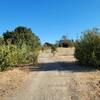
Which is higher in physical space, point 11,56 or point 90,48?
point 90,48

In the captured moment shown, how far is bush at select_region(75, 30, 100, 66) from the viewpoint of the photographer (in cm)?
2462

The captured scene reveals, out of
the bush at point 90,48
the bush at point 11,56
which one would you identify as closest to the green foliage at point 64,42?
the bush at point 11,56

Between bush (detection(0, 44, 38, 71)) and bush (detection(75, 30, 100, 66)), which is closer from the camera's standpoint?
bush (detection(0, 44, 38, 71))

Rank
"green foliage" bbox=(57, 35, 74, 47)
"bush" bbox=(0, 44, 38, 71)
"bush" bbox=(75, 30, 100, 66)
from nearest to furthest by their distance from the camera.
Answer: "bush" bbox=(0, 44, 38, 71) → "bush" bbox=(75, 30, 100, 66) → "green foliage" bbox=(57, 35, 74, 47)

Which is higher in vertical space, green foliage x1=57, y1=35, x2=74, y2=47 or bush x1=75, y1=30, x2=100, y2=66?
green foliage x1=57, y1=35, x2=74, y2=47

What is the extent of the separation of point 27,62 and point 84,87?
680 inches

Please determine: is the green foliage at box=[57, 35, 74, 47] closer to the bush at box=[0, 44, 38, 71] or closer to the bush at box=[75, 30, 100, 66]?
the bush at box=[0, 44, 38, 71]

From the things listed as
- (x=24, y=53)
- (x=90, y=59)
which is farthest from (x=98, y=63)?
(x=24, y=53)

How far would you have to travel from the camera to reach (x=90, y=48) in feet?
84.5

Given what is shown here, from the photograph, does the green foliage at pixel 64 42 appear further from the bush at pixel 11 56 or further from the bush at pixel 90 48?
the bush at pixel 90 48

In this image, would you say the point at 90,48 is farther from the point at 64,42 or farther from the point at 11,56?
the point at 64,42

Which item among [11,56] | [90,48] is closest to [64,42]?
[90,48]

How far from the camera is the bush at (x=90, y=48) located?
24.6m

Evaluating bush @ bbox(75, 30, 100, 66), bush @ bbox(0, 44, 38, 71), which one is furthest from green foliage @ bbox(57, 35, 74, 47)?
bush @ bbox(75, 30, 100, 66)
